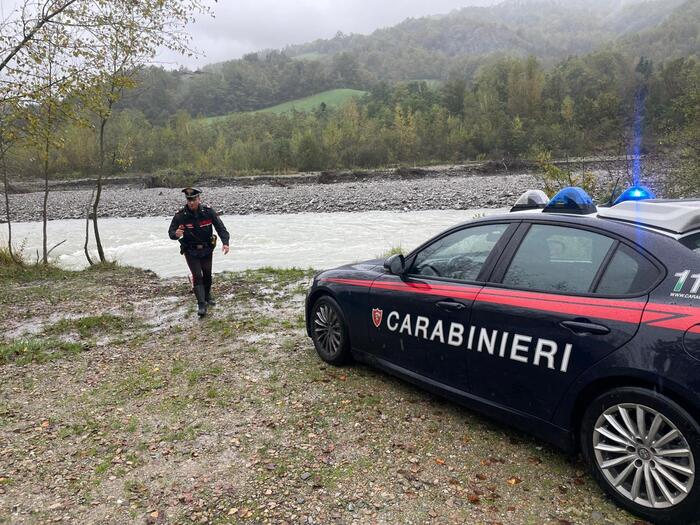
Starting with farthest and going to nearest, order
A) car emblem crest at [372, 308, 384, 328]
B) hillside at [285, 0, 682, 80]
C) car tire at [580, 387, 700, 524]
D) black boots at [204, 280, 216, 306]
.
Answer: hillside at [285, 0, 682, 80]
black boots at [204, 280, 216, 306]
car emblem crest at [372, 308, 384, 328]
car tire at [580, 387, 700, 524]

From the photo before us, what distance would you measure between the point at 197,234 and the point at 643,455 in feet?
19.9

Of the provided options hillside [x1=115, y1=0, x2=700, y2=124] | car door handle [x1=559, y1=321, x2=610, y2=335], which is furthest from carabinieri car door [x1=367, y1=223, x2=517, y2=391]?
hillside [x1=115, y1=0, x2=700, y2=124]

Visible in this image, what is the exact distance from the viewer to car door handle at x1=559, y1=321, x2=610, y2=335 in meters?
2.54

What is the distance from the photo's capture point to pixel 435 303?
11.5ft

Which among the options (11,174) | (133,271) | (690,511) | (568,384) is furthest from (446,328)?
(11,174)

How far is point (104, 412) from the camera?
4.20m

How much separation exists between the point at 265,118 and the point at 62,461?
313ft

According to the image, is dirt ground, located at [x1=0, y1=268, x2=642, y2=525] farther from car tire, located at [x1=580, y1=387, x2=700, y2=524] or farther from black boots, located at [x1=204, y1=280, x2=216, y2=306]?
black boots, located at [x1=204, y1=280, x2=216, y2=306]

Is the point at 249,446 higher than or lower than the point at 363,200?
lower

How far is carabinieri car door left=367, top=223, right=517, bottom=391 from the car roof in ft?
2.15

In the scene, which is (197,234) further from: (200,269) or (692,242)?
(692,242)

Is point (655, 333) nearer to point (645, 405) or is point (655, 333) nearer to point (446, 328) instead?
point (645, 405)

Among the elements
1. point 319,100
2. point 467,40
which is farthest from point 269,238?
point 467,40

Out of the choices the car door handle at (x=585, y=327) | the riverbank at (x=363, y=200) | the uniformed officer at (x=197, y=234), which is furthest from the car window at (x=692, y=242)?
the riverbank at (x=363, y=200)
